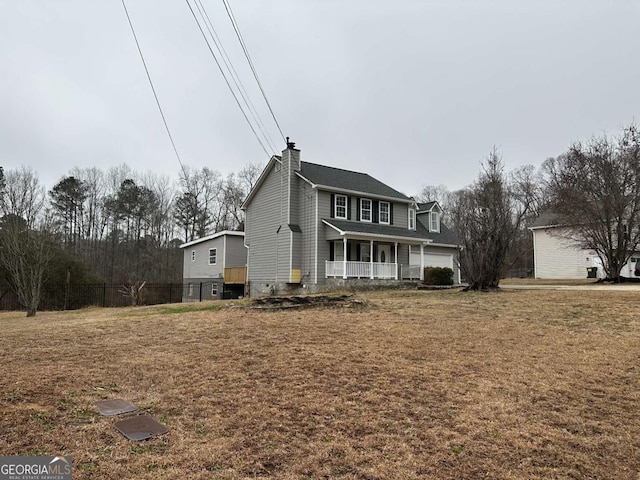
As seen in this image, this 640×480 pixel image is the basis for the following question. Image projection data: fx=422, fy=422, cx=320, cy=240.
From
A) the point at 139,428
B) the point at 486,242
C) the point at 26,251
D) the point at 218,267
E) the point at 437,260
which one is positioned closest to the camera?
the point at 139,428

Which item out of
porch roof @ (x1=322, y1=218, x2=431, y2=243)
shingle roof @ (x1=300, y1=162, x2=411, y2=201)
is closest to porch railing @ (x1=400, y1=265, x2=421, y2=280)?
porch roof @ (x1=322, y1=218, x2=431, y2=243)

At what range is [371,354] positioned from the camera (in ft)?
22.2

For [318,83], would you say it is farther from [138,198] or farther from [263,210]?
[138,198]

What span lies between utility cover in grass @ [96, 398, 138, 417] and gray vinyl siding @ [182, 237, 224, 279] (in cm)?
2264

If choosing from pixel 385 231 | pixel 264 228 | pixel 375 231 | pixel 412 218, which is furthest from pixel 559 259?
pixel 264 228

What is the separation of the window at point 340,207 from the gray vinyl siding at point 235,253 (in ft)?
27.0

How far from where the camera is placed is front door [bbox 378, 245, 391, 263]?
2358cm

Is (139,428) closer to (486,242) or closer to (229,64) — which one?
(229,64)

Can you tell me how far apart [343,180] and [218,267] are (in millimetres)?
10137

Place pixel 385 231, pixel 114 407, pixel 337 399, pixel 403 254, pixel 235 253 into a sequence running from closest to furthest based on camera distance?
pixel 114 407 → pixel 337 399 → pixel 385 231 → pixel 403 254 → pixel 235 253

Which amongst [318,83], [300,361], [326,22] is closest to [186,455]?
[300,361]

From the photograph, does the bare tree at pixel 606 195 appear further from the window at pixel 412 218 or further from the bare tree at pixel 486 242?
the window at pixel 412 218

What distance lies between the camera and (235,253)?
2695cm

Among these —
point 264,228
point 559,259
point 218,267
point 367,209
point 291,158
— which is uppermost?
point 291,158
